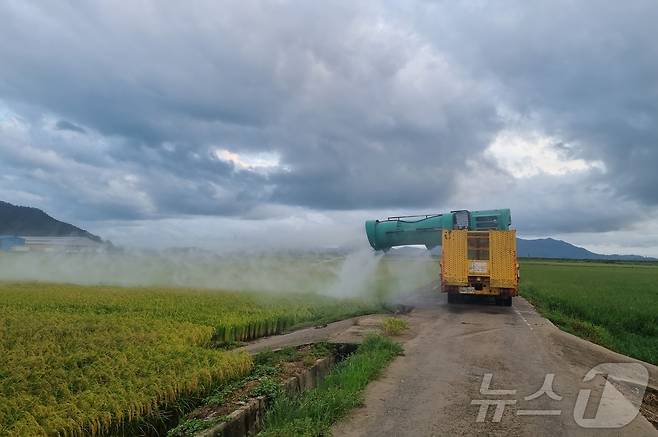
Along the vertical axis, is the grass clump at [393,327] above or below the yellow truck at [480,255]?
below

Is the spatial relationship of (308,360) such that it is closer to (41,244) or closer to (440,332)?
(440,332)

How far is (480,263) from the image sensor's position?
1908 centimetres

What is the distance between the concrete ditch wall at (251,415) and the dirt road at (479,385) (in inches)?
62.7

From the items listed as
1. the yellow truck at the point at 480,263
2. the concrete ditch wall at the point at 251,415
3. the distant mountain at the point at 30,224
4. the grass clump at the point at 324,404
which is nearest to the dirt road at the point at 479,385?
the grass clump at the point at 324,404

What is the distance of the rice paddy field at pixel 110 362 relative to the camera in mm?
6328

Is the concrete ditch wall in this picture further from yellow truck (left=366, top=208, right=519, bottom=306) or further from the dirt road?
yellow truck (left=366, top=208, right=519, bottom=306)

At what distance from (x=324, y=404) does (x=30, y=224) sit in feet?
471

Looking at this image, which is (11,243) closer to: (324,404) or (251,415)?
(251,415)

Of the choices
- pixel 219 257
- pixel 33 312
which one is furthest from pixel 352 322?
pixel 219 257

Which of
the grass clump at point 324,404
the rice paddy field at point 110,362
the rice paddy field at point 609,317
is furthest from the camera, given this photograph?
the rice paddy field at point 609,317

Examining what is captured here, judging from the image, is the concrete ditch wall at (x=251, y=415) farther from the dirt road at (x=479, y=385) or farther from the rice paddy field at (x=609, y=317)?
the rice paddy field at (x=609, y=317)

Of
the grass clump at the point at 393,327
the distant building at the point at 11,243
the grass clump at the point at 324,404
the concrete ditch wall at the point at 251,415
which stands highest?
the distant building at the point at 11,243

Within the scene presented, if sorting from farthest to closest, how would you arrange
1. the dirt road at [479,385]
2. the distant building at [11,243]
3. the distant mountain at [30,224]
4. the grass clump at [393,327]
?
the distant mountain at [30,224] < the distant building at [11,243] < the grass clump at [393,327] < the dirt road at [479,385]

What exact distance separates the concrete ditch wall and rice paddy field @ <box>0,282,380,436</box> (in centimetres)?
119
